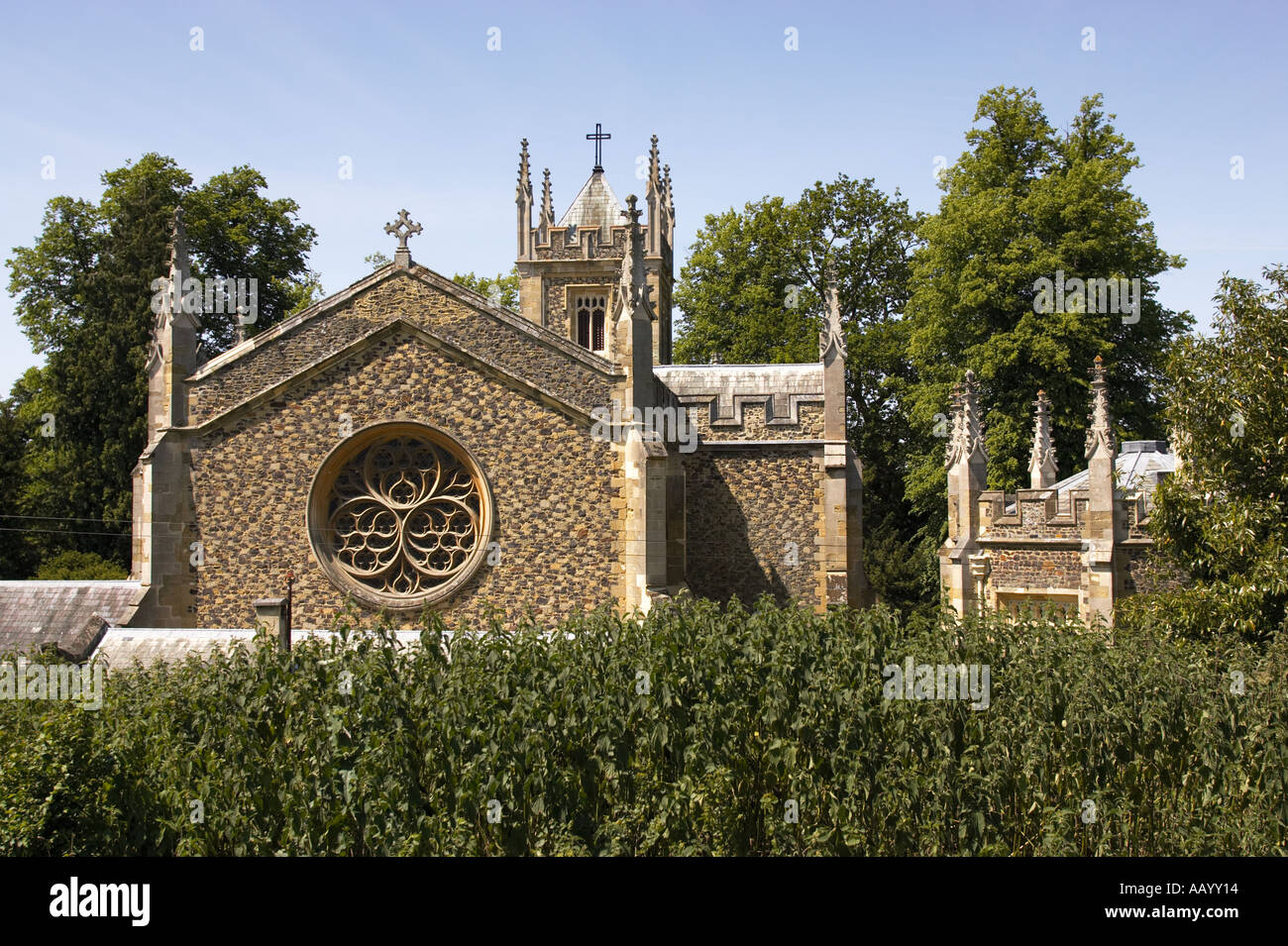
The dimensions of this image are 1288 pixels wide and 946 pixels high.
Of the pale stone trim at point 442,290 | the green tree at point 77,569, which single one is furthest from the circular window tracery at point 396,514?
the green tree at point 77,569

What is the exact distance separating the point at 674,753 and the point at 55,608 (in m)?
10.6

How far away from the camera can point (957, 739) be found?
8.63 metres

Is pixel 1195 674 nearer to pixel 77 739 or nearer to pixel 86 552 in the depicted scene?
pixel 77 739

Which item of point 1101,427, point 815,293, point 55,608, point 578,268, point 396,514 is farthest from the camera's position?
point 815,293

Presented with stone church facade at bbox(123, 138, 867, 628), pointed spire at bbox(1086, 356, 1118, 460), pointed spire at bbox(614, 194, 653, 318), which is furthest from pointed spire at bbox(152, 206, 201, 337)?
pointed spire at bbox(1086, 356, 1118, 460)

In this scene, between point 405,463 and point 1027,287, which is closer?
point 405,463

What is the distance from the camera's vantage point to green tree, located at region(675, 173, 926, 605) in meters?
34.1

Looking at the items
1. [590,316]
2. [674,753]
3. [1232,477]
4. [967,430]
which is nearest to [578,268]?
[590,316]

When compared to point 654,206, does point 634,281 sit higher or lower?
lower

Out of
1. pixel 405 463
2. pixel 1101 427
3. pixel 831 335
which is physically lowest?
pixel 405 463

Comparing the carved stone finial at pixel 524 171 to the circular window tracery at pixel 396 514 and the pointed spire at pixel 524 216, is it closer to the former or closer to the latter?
the pointed spire at pixel 524 216

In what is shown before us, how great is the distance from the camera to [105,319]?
1210 inches

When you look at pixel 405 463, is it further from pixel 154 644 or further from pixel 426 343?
pixel 154 644

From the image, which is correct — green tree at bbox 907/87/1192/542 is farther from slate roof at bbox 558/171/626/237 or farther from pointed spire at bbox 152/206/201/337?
pointed spire at bbox 152/206/201/337
